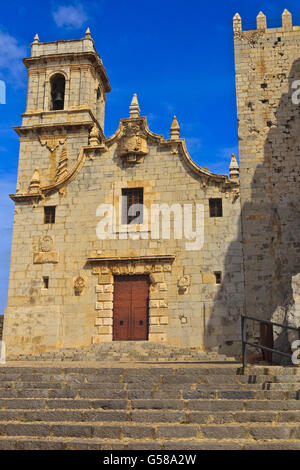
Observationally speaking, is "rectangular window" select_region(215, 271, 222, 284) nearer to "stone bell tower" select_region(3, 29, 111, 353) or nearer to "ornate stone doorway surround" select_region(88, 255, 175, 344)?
"ornate stone doorway surround" select_region(88, 255, 175, 344)

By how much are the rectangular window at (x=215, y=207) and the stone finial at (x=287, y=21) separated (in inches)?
330

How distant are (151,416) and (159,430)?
53 cm

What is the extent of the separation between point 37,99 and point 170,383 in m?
19.2

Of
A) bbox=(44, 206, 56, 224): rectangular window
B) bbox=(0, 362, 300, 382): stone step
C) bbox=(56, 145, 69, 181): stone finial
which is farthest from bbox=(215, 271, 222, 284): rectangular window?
bbox=(0, 362, 300, 382): stone step

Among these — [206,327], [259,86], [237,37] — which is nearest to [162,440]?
[206,327]

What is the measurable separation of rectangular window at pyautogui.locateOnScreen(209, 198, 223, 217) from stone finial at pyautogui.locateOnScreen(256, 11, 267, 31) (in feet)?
26.9

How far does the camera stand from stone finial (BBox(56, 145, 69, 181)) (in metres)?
22.6

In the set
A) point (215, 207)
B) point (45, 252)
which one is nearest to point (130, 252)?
point (45, 252)

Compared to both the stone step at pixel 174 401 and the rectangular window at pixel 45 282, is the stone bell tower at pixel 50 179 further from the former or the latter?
the stone step at pixel 174 401

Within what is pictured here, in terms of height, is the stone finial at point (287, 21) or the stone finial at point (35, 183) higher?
the stone finial at point (287, 21)

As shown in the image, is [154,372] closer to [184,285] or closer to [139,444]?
[139,444]

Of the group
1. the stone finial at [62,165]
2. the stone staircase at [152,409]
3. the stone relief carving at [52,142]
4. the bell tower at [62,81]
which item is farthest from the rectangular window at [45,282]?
the stone staircase at [152,409]

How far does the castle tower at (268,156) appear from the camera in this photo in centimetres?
1930

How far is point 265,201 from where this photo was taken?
20156 mm
